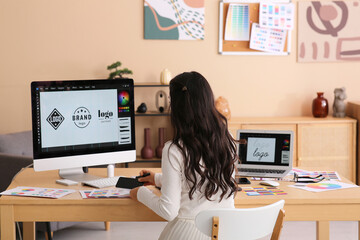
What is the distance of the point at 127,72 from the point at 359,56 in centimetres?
224

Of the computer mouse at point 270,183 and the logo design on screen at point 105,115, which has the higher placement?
the logo design on screen at point 105,115

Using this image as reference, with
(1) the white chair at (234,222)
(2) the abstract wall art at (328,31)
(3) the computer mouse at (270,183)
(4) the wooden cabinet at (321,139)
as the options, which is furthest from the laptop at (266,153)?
(2) the abstract wall art at (328,31)

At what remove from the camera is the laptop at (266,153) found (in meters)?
2.80

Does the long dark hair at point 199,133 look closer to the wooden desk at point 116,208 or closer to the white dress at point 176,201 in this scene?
the white dress at point 176,201

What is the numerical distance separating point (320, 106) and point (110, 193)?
2978 millimetres

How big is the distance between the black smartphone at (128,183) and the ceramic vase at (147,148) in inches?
86.9

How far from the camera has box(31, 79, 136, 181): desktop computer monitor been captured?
2682mm

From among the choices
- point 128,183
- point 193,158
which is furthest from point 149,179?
point 193,158

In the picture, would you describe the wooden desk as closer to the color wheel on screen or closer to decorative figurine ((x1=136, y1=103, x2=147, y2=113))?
the color wheel on screen

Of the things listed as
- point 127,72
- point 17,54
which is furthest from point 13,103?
point 127,72

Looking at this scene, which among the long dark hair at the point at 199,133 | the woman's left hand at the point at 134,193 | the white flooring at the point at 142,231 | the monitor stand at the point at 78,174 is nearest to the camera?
the long dark hair at the point at 199,133

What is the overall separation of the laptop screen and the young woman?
656mm

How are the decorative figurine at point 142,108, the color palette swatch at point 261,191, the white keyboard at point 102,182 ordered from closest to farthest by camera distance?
1. the color palette swatch at point 261,191
2. the white keyboard at point 102,182
3. the decorative figurine at point 142,108

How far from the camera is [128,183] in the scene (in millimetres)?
2623
